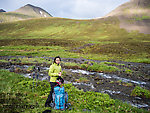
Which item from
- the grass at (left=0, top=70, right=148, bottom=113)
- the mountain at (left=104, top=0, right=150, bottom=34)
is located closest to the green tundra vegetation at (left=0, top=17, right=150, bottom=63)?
the mountain at (left=104, top=0, right=150, bottom=34)

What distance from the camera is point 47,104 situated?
7.98 m

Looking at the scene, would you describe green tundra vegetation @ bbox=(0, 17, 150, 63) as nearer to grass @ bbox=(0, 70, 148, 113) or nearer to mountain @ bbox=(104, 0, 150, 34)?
mountain @ bbox=(104, 0, 150, 34)

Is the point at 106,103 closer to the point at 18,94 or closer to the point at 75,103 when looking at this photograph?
the point at 75,103

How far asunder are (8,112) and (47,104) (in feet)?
7.82

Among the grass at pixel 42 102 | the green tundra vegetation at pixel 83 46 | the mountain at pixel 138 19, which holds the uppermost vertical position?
the mountain at pixel 138 19

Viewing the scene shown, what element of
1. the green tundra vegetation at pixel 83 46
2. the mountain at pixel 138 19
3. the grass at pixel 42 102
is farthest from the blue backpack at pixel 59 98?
the mountain at pixel 138 19

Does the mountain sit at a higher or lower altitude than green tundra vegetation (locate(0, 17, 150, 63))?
higher

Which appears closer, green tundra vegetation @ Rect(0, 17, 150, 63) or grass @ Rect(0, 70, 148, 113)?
grass @ Rect(0, 70, 148, 113)

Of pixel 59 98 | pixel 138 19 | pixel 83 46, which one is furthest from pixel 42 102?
pixel 138 19

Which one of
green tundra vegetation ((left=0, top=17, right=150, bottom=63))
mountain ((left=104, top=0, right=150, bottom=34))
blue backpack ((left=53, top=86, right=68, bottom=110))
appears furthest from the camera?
mountain ((left=104, top=0, right=150, bottom=34))

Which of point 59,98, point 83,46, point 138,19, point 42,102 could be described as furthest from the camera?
point 138,19

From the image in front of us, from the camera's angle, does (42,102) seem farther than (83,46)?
No

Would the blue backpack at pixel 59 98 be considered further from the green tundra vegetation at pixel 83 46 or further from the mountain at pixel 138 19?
the mountain at pixel 138 19

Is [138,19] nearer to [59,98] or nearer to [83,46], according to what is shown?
[83,46]
